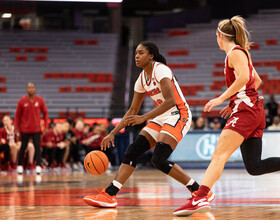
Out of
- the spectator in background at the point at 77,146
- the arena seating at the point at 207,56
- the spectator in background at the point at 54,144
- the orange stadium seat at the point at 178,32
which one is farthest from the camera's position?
the orange stadium seat at the point at 178,32

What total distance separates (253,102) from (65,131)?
10803 millimetres

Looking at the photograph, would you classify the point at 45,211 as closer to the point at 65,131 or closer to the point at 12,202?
the point at 12,202

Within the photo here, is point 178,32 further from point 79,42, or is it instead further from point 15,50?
point 15,50

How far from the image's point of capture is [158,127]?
5742 mm

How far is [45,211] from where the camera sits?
16.8 feet

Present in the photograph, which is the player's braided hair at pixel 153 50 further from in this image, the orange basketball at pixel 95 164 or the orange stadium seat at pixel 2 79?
the orange stadium seat at pixel 2 79

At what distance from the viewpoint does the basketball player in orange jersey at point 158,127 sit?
5.46 m

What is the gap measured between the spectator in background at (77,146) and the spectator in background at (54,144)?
1.30ft

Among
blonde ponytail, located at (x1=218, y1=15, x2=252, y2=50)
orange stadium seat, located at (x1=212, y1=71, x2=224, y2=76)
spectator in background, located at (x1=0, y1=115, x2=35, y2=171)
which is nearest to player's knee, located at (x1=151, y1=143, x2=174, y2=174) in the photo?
blonde ponytail, located at (x1=218, y1=15, x2=252, y2=50)

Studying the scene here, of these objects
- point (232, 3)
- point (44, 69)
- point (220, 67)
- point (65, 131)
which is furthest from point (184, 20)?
point (65, 131)

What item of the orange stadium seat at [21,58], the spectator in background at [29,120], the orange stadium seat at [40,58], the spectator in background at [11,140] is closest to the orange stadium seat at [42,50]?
the orange stadium seat at [40,58]

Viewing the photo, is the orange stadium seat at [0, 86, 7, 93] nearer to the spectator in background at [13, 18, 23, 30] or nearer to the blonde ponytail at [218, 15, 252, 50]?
the spectator in background at [13, 18, 23, 30]

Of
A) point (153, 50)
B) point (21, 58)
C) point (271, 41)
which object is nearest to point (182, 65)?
point (271, 41)

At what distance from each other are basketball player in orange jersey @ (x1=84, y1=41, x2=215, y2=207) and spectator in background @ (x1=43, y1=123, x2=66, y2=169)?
929 cm
